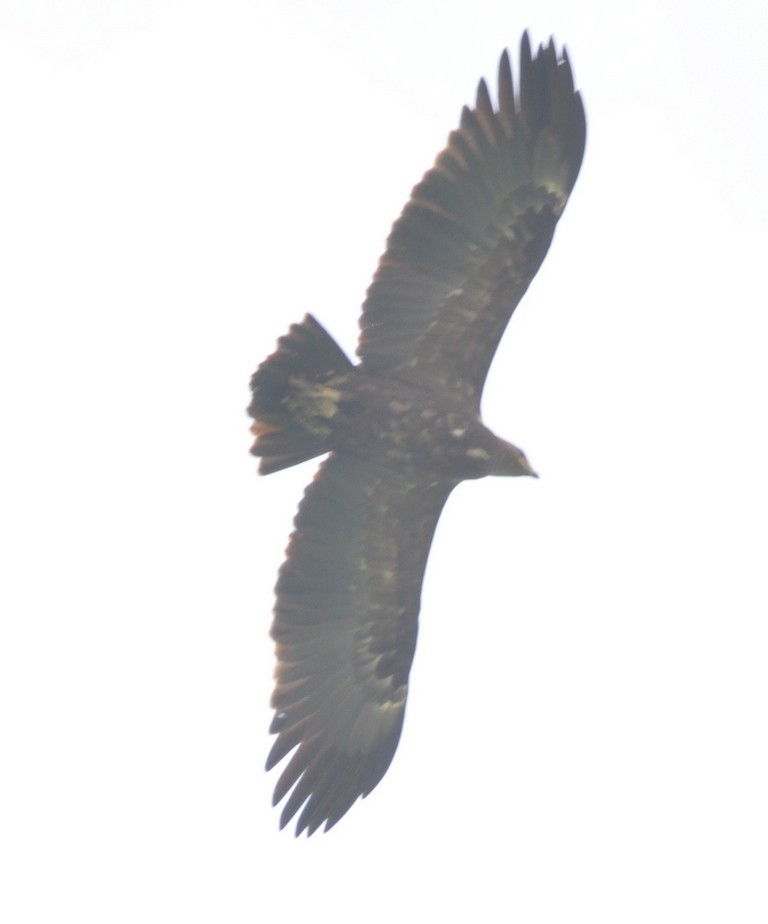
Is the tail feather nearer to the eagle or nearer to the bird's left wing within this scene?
the eagle

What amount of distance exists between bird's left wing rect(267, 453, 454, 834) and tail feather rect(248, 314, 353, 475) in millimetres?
417

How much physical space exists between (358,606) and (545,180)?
9.71ft

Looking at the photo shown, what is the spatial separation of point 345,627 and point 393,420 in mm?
1554

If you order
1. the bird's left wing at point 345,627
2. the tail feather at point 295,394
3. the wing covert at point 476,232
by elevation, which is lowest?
the bird's left wing at point 345,627

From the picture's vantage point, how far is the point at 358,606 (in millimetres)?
12516

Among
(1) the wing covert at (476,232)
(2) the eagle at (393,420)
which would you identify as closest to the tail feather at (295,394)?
(2) the eagle at (393,420)

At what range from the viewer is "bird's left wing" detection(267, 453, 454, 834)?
40.0 feet

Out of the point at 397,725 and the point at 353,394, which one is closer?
the point at 353,394

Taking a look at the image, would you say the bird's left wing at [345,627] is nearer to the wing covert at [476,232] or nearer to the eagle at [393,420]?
the eagle at [393,420]

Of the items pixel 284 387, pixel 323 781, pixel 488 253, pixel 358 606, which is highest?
pixel 488 253

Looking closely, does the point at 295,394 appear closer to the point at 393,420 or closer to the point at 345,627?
the point at 393,420

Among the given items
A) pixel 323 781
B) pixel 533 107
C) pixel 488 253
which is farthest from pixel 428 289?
pixel 323 781

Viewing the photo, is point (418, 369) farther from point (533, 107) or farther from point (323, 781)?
point (323, 781)

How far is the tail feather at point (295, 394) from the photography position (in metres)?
11.4
